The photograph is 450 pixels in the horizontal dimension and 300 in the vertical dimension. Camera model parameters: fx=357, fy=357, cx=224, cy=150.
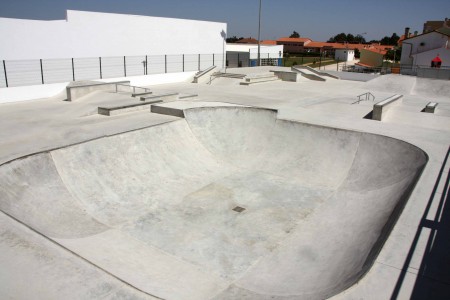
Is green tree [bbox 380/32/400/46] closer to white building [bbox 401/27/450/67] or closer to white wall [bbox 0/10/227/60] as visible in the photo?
white building [bbox 401/27/450/67]

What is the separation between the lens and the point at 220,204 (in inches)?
378

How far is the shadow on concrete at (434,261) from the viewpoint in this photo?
450 centimetres

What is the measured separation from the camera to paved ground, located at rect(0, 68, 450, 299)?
199 inches

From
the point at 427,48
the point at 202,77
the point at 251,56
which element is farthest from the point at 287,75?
the point at 427,48

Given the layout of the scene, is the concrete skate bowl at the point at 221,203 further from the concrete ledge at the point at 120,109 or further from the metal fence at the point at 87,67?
the metal fence at the point at 87,67

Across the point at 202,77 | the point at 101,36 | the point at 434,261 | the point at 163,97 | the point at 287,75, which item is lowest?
the point at 434,261

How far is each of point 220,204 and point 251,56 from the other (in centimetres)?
3323

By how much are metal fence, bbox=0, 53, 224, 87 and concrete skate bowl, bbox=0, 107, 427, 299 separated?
33.3ft

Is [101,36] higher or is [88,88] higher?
[101,36]

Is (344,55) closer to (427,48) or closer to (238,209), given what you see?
(427,48)

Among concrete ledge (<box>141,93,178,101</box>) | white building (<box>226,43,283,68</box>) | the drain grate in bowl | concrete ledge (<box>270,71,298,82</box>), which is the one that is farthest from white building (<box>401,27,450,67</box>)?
the drain grate in bowl

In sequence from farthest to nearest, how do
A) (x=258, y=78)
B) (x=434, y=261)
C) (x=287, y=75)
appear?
1. (x=287, y=75)
2. (x=258, y=78)
3. (x=434, y=261)

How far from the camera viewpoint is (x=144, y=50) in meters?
26.1

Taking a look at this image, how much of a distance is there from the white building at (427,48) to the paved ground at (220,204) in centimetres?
3332
